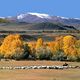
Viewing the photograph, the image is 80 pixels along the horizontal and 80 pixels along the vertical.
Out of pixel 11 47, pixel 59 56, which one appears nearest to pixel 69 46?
pixel 59 56

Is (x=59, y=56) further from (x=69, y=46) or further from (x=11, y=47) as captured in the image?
(x=11, y=47)

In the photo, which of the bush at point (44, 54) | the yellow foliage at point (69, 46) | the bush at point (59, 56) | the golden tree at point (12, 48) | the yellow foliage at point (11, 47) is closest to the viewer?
the bush at point (59, 56)

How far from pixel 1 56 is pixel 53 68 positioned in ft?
109

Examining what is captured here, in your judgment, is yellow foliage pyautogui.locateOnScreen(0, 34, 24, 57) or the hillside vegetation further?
yellow foliage pyautogui.locateOnScreen(0, 34, 24, 57)

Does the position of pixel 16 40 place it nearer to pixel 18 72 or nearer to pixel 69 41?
pixel 69 41

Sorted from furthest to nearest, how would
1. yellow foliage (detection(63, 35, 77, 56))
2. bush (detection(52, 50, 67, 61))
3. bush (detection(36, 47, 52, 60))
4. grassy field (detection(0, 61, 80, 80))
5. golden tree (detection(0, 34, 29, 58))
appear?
golden tree (detection(0, 34, 29, 58)) < yellow foliage (detection(63, 35, 77, 56)) < bush (detection(36, 47, 52, 60)) < bush (detection(52, 50, 67, 61)) < grassy field (detection(0, 61, 80, 80))

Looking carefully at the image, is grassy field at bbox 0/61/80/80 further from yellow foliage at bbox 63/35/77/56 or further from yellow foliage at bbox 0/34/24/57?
yellow foliage at bbox 0/34/24/57

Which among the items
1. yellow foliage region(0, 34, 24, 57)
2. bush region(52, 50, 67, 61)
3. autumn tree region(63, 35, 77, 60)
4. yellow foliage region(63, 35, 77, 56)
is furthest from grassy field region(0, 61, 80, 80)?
yellow foliage region(0, 34, 24, 57)

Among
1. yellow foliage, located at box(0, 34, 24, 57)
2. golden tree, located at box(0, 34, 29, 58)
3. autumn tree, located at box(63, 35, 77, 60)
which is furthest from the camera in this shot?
yellow foliage, located at box(0, 34, 24, 57)

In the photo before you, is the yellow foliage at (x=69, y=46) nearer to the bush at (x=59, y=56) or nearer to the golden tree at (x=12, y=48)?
the bush at (x=59, y=56)

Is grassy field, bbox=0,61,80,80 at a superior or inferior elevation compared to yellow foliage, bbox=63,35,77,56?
inferior

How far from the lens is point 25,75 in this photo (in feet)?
264

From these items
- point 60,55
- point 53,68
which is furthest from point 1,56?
point 53,68

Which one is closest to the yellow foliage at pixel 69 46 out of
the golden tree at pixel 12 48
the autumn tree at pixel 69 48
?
the autumn tree at pixel 69 48
